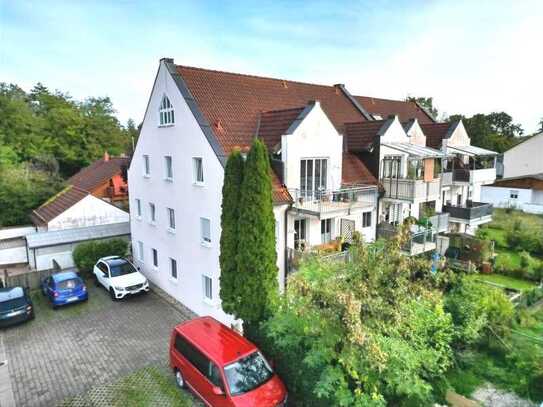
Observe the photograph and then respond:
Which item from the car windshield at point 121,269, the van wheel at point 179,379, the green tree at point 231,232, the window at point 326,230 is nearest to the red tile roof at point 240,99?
the green tree at point 231,232

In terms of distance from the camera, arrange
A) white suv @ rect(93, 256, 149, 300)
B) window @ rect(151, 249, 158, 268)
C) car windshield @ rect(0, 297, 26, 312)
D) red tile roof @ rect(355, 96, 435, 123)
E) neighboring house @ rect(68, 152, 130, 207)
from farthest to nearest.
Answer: neighboring house @ rect(68, 152, 130, 207) < red tile roof @ rect(355, 96, 435, 123) < window @ rect(151, 249, 158, 268) < white suv @ rect(93, 256, 149, 300) < car windshield @ rect(0, 297, 26, 312)

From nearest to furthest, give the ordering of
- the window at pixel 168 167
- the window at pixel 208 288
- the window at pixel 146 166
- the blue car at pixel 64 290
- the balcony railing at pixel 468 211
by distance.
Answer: the window at pixel 208 288 < the blue car at pixel 64 290 < the window at pixel 168 167 < the window at pixel 146 166 < the balcony railing at pixel 468 211

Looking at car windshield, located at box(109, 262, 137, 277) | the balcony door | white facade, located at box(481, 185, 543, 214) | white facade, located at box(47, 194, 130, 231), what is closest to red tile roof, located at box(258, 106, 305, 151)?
the balcony door

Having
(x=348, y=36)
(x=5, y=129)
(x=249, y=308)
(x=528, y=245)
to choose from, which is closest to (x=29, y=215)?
(x=5, y=129)

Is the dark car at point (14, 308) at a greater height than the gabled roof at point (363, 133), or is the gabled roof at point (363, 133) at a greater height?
the gabled roof at point (363, 133)

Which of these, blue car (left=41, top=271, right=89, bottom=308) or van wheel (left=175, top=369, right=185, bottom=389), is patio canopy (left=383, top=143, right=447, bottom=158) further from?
blue car (left=41, top=271, right=89, bottom=308)

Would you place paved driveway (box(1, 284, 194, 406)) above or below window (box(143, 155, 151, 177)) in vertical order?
below

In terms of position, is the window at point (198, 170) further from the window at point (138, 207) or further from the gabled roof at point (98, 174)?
the gabled roof at point (98, 174)

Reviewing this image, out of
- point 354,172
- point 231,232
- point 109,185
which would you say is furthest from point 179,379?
point 109,185

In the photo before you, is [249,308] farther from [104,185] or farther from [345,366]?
[104,185]
